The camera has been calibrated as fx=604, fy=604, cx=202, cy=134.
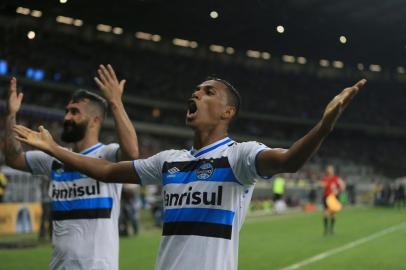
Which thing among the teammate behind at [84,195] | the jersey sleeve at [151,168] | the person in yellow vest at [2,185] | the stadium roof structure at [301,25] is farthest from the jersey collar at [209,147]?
the person in yellow vest at [2,185]

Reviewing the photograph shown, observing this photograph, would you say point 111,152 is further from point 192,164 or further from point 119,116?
point 192,164

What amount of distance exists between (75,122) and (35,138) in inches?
60.3

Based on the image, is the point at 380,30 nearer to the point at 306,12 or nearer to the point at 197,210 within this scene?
the point at 306,12

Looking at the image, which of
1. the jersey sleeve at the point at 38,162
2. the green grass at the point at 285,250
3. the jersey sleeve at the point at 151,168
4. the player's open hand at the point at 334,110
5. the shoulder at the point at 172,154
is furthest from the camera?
the green grass at the point at 285,250

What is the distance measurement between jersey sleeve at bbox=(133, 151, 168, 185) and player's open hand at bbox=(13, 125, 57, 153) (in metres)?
0.55

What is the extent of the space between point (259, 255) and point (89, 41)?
85.5 feet

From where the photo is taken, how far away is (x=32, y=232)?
17.2 m

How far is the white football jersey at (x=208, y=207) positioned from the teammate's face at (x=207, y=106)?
149 millimetres

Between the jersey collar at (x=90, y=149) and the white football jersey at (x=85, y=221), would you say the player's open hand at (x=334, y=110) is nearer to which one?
the white football jersey at (x=85, y=221)

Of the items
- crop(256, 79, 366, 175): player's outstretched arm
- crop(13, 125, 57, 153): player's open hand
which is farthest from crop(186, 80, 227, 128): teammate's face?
crop(13, 125, 57, 153): player's open hand

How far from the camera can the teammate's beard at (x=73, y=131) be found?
17.0 ft

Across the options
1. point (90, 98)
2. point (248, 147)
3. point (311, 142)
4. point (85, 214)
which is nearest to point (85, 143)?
point (90, 98)

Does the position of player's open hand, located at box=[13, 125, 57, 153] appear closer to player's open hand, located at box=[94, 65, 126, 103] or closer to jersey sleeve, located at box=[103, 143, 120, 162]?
player's open hand, located at box=[94, 65, 126, 103]

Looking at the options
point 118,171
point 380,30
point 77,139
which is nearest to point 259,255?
point 380,30
